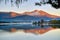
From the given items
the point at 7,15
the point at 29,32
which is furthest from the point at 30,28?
the point at 7,15

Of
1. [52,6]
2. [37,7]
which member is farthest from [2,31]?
[52,6]

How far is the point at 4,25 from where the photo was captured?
144 centimetres

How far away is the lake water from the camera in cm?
143

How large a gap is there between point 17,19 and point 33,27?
0.57 ft

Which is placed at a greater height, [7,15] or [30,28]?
[7,15]

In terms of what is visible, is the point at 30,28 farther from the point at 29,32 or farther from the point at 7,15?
the point at 7,15

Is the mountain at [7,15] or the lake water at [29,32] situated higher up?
the mountain at [7,15]

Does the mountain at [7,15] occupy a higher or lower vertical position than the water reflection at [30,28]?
higher

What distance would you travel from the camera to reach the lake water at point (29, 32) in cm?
143

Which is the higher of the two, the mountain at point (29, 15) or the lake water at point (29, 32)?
the mountain at point (29, 15)

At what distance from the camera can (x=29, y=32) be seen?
144 centimetres

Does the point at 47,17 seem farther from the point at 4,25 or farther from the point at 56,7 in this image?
the point at 4,25

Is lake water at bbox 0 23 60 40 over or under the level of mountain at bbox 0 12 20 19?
under

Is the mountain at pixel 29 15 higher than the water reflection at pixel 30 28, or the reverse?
the mountain at pixel 29 15
